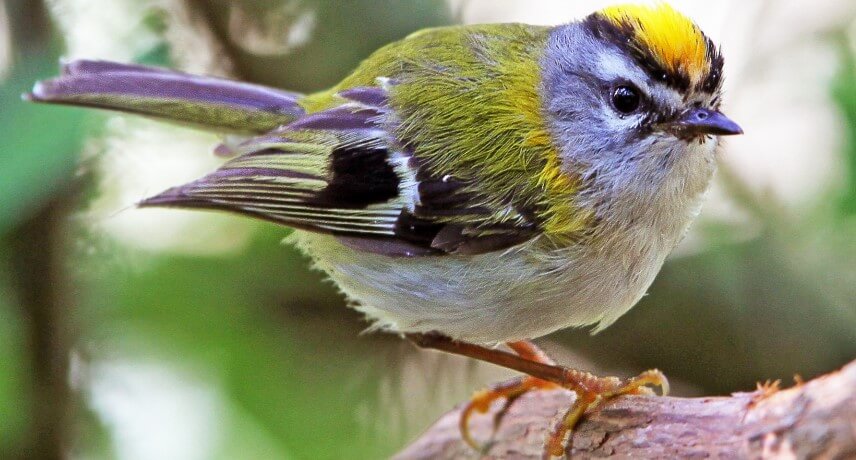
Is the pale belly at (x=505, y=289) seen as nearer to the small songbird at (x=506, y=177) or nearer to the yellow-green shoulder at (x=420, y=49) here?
the small songbird at (x=506, y=177)

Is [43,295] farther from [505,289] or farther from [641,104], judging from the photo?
[641,104]

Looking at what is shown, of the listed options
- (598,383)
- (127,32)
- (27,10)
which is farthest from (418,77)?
(27,10)

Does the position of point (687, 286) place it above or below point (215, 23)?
below

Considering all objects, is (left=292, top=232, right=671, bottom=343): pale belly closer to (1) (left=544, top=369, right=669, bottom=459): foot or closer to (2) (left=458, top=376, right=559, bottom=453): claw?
(1) (left=544, top=369, right=669, bottom=459): foot

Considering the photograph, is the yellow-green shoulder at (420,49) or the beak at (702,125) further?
the yellow-green shoulder at (420,49)

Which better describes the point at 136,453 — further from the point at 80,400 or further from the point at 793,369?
the point at 793,369

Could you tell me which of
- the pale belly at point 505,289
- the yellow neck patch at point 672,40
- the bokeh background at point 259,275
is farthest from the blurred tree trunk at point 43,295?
the yellow neck patch at point 672,40

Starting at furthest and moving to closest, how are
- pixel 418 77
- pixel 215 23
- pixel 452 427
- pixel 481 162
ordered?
pixel 215 23, pixel 452 427, pixel 418 77, pixel 481 162

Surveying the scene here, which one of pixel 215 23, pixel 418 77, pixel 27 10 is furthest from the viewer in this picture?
pixel 215 23
